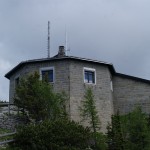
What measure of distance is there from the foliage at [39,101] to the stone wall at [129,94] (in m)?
9.55

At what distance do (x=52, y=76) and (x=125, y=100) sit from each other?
6.88m

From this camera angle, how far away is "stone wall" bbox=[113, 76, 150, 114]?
128 ft

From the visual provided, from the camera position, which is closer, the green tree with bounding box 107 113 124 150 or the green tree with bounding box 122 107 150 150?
the green tree with bounding box 107 113 124 150

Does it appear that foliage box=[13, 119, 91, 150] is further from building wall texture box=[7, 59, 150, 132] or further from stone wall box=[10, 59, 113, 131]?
stone wall box=[10, 59, 113, 131]

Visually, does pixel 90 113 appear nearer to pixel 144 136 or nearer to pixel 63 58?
pixel 144 136

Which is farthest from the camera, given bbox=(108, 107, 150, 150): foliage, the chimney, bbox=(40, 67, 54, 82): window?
the chimney

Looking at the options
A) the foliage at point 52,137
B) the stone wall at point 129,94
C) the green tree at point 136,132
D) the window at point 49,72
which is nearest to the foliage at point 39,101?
the foliage at point 52,137

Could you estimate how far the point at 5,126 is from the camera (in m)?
29.9

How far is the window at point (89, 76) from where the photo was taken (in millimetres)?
37000

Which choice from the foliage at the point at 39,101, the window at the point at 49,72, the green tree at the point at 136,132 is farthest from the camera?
the window at the point at 49,72

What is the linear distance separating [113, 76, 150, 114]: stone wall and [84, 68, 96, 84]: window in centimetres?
330

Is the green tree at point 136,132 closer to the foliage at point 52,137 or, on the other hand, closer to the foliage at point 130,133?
the foliage at point 130,133

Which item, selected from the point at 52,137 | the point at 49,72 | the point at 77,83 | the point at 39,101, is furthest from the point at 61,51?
the point at 52,137

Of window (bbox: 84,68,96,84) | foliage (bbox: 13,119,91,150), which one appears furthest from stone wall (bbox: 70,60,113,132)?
foliage (bbox: 13,119,91,150)
